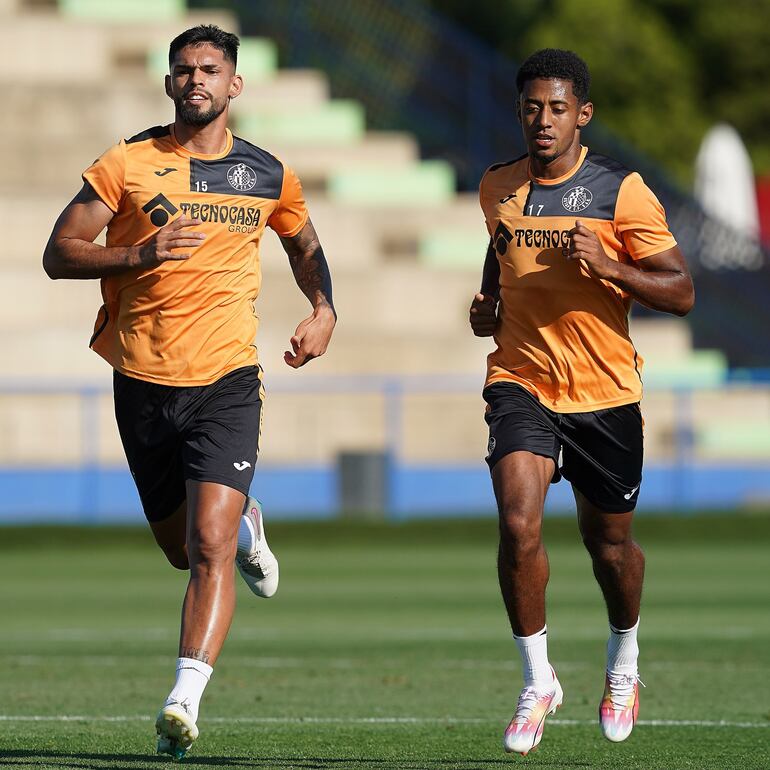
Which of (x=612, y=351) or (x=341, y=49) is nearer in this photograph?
(x=612, y=351)

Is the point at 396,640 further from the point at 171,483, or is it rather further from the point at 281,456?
the point at 281,456

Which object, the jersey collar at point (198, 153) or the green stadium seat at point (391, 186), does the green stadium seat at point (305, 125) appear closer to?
the green stadium seat at point (391, 186)

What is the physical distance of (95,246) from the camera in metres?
8.20

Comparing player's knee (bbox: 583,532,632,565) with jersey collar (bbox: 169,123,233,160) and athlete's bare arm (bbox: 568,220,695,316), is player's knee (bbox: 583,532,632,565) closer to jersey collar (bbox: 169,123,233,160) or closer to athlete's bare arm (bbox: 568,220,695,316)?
athlete's bare arm (bbox: 568,220,695,316)

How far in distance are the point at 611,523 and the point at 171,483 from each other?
1853 millimetres

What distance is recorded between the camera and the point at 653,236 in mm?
8430

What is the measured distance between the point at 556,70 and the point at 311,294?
153cm

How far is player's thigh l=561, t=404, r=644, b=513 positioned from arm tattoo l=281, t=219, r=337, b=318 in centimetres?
128

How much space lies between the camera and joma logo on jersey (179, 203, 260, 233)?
8422 millimetres

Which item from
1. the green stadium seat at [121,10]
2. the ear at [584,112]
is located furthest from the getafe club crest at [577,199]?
the green stadium seat at [121,10]

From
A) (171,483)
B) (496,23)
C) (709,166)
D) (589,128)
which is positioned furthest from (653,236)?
(496,23)

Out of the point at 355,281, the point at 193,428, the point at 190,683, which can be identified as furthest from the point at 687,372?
the point at 190,683

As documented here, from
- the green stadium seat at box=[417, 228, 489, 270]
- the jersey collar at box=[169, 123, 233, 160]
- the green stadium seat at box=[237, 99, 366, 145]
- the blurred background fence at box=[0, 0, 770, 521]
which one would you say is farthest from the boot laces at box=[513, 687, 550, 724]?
the green stadium seat at box=[237, 99, 366, 145]

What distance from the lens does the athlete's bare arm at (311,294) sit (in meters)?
8.84
